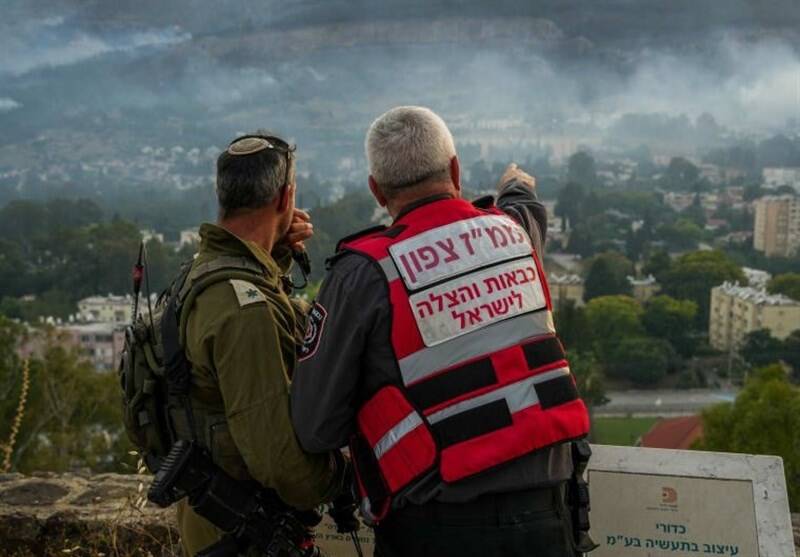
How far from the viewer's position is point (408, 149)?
1694mm

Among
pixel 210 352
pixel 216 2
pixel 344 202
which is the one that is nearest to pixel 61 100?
pixel 216 2

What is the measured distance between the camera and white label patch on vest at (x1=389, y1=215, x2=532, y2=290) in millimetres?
1646

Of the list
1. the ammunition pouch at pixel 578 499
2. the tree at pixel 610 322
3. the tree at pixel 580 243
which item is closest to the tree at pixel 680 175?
the tree at pixel 580 243

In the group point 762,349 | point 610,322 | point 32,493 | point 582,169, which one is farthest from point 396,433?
point 582,169

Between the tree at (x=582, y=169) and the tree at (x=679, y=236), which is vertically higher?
the tree at (x=582, y=169)

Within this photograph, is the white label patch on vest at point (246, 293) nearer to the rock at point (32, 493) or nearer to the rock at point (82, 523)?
the rock at point (82, 523)

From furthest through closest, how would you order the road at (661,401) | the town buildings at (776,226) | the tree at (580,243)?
the town buildings at (776,226), the tree at (580,243), the road at (661,401)

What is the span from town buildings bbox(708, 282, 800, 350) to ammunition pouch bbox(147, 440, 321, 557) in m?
42.4

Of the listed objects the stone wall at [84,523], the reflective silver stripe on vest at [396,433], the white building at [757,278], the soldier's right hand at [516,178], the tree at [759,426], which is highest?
the soldier's right hand at [516,178]

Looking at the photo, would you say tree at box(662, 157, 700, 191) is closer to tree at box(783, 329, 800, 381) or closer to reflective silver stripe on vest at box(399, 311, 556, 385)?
tree at box(783, 329, 800, 381)

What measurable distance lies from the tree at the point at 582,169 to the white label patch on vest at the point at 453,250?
84323 mm

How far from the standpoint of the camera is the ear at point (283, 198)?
6.13 feet

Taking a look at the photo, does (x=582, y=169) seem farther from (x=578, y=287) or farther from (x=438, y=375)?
(x=438, y=375)

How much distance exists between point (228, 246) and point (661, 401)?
3755 cm
